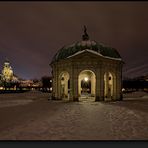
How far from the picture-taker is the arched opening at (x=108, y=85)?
3840 centimetres

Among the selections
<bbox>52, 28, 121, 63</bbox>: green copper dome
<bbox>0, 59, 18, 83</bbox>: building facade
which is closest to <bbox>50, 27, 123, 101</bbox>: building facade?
<bbox>52, 28, 121, 63</bbox>: green copper dome

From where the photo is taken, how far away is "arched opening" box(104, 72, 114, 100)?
38400mm

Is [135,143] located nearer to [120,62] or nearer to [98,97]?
[98,97]

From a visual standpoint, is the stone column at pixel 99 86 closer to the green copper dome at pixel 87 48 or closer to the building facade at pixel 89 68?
the building facade at pixel 89 68

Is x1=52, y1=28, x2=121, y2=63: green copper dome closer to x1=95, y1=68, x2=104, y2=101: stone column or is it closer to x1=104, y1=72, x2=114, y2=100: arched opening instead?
x1=104, y1=72, x2=114, y2=100: arched opening

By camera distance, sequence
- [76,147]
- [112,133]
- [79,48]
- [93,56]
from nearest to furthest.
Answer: [76,147] → [112,133] → [93,56] → [79,48]

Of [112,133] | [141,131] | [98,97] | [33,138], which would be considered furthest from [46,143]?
[98,97]

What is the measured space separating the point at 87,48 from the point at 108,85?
728 centimetres

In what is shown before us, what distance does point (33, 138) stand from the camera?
463 inches

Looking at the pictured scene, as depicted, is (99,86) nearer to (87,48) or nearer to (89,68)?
(89,68)

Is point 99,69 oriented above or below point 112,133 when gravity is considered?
above

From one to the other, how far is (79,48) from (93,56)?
3979mm

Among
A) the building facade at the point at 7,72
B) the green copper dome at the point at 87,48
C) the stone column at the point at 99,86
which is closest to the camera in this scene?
the stone column at the point at 99,86

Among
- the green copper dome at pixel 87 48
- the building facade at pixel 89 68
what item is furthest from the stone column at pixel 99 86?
the green copper dome at pixel 87 48
